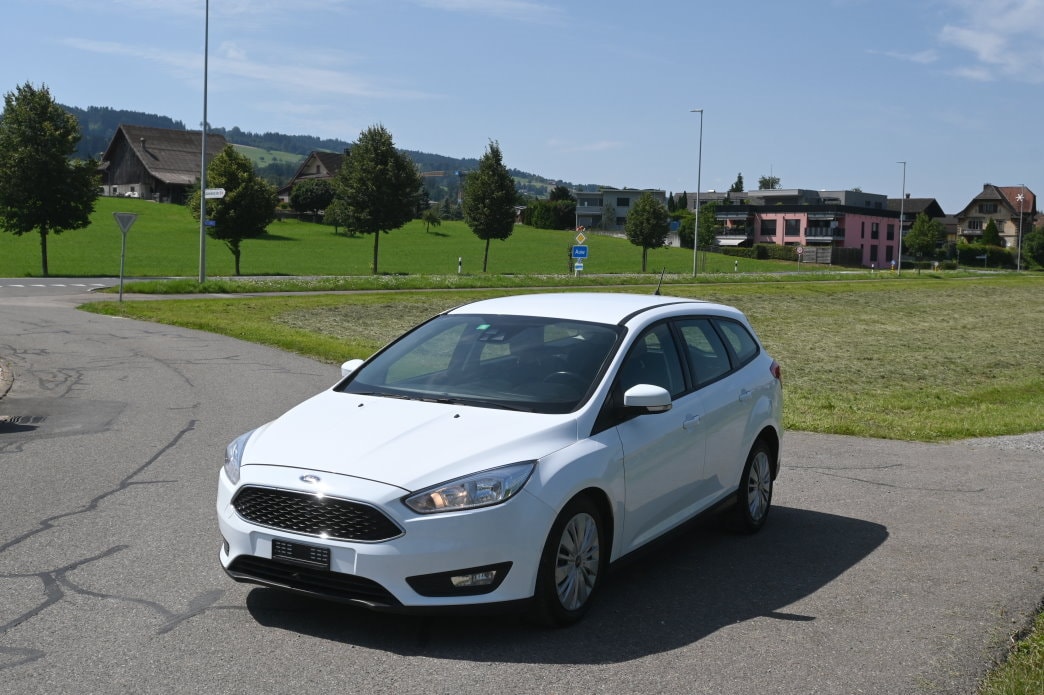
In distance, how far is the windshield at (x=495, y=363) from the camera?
558cm

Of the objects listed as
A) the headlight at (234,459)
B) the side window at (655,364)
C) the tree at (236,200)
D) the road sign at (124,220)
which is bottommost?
→ the headlight at (234,459)

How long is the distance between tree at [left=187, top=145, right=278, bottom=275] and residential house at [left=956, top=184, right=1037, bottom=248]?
389ft

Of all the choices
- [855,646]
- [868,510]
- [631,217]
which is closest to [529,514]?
[855,646]

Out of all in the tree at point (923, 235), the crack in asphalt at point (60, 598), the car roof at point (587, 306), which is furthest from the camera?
the tree at point (923, 235)

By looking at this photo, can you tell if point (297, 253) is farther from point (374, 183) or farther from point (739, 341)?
point (739, 341)

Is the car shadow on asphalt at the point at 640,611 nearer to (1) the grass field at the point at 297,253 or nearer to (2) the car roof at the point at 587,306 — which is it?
(2) the car roof at the point at 587,306

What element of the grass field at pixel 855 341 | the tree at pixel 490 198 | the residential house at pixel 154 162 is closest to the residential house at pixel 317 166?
the residential house at pixel 154 162

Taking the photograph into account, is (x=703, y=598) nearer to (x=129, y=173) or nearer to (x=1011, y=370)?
(x=1011, y=370)

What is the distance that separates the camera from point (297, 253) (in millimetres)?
76438

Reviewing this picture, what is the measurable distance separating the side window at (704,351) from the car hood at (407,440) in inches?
61.2

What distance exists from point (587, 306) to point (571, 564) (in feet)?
6.35

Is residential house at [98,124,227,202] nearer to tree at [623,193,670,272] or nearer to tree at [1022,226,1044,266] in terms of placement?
tree at [623,193,670,272]

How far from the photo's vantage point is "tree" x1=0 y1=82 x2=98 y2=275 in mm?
Result: 46781

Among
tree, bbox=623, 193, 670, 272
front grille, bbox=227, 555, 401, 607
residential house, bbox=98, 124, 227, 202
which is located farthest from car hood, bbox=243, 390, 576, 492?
residential house, bbox=98, 124, 227, 202
